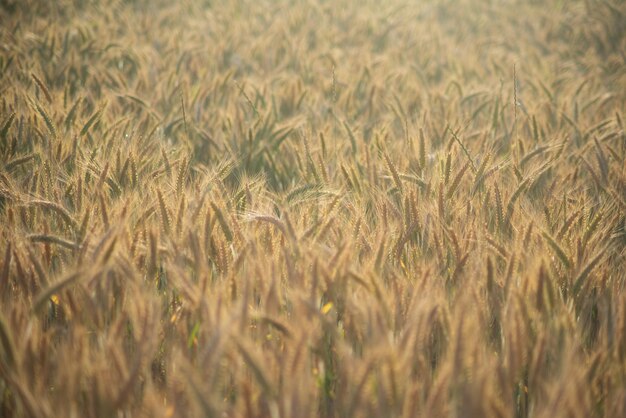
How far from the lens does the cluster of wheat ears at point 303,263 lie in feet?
2.47

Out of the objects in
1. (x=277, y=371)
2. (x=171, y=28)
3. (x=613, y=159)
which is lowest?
(x=613, y=159)

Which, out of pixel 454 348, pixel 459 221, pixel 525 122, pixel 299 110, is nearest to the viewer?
pixel 454 348

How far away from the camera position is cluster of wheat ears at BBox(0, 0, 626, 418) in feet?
2.47

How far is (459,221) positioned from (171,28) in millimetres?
4325

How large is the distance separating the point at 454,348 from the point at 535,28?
18.7ft

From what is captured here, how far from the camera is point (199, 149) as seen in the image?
217 cm

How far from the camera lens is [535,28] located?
545 cm

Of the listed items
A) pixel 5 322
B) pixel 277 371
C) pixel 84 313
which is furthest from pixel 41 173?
pixel 277 371

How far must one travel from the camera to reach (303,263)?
1.06 m

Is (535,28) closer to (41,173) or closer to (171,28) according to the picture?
(171,28)

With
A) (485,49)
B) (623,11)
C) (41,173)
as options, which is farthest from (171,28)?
(623,11)

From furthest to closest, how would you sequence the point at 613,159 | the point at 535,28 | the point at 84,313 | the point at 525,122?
the point at 535,28 < the point at 525,122 < the point at 613,159 < the point at 84,313

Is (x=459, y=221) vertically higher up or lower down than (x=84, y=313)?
lower down

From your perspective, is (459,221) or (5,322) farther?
(459,221)
